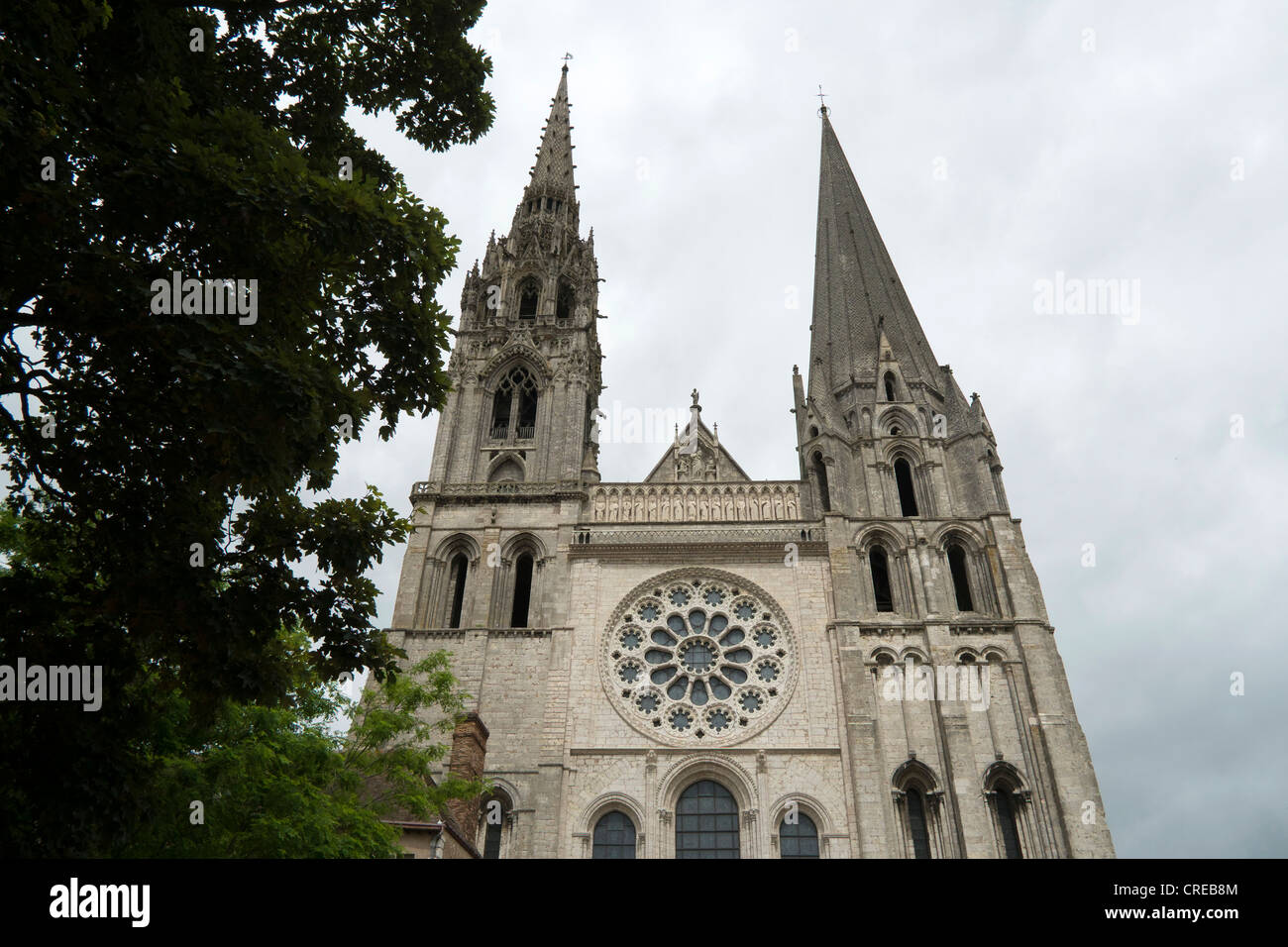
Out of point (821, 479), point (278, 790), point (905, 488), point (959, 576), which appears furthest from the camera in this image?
point (905, 488)

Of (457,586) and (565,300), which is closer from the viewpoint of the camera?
(457,586)

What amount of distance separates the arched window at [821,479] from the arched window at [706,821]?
29.1 ft

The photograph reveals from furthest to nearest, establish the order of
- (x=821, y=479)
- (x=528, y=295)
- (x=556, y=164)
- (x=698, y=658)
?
(x=556, y=164) → (x=528, y=295) → (x=821, y=479) → (x=698, y=658)

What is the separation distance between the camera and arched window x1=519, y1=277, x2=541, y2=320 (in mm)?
31609

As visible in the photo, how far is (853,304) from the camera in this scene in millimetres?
32094

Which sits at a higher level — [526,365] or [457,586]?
[526,365]

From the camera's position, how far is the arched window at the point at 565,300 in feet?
104

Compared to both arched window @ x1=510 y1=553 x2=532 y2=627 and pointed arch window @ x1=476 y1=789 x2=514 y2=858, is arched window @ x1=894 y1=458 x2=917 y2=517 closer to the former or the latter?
arched window @ x1=510 y1=553 x2=532 y2=627

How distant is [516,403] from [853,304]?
42.3ft

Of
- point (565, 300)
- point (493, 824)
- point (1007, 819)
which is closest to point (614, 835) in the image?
point (493, 824)

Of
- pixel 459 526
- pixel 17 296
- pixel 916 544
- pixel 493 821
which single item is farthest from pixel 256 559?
pixel 916 544

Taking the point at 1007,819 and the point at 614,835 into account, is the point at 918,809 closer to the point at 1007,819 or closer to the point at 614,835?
the point at 1007,819
